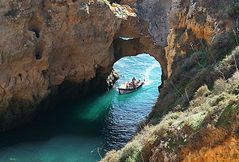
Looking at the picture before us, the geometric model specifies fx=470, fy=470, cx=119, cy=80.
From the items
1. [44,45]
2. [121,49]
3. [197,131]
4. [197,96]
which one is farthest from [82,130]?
[197,131]

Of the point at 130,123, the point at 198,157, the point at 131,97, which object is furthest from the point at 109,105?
the point at 198,157

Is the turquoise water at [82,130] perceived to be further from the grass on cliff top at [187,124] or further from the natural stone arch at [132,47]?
the grass on cliff top at [187,124]

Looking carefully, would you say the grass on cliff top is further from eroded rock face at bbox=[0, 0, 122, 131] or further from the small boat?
the small boat

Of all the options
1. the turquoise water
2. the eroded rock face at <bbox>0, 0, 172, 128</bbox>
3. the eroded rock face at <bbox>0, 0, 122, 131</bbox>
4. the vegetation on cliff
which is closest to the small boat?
the turquoise water

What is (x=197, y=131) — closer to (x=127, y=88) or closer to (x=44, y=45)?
(x=44, y=45)

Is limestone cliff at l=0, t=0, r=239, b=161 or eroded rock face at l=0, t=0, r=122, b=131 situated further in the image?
eroded rock face at l=0, t=0, r=122, b=131

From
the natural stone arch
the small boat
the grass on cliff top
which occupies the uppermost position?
the grass on cliff top

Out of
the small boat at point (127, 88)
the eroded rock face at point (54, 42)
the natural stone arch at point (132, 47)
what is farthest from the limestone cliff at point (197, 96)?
the small boat at point (127, 88)
